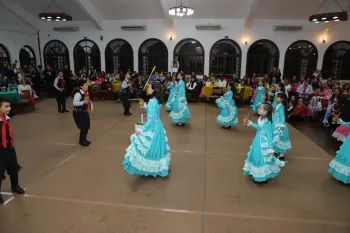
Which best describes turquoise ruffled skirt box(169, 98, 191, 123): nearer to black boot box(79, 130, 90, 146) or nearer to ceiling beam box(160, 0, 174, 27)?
black boot box(79, 130, 90, 146)

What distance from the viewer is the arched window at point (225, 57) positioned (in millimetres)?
13750

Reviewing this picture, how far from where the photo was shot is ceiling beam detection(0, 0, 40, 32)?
40.8 feet

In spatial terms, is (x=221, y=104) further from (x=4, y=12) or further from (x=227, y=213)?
(x=4, y=12)

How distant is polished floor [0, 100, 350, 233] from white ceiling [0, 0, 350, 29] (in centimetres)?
844

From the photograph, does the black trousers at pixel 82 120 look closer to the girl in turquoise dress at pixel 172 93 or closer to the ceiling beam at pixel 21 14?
the girl in turquoise dress at pixel 172 93

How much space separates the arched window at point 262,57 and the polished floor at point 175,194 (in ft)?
29.4

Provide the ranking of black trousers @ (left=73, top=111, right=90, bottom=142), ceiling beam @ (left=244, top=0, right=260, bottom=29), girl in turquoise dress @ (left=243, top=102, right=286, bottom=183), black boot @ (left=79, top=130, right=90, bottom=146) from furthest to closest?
ceiling beam @ (left=244, top=0, right=260, bottom=29), black boot @ (left=79, top=130, right=90, bottom=146), black trousers @ (left=73, top=111, right=90, bottom=142), girl in turquoise dress @ (left=243, top=102, right=286, bottom=183)

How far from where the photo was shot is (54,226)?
281cm

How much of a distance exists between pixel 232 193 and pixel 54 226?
2.31 metres

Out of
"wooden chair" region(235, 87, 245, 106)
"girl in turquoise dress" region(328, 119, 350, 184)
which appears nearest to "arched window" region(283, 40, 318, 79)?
"wooden chair" region(235, 87, 245, 106)

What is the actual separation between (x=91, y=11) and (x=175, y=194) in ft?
40.0

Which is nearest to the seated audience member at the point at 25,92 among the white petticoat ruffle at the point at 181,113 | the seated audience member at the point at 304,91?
the white petticoat ruffle at the point at 181,113

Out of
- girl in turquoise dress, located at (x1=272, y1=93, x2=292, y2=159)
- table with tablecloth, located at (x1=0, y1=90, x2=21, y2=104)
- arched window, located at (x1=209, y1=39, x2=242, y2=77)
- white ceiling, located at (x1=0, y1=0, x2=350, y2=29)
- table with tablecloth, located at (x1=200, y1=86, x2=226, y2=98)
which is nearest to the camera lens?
girl in turquoise dress, located at (x1=272, y1=93, x2=292, y2=159)

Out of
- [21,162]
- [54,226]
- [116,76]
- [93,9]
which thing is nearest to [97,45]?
[93,9]
